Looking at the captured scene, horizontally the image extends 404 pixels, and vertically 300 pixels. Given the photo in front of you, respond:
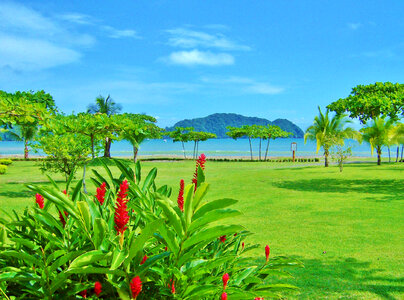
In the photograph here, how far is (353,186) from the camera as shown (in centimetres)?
1675

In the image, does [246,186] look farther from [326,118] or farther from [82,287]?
[326,118]

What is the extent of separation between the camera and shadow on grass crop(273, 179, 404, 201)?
14.7 meters

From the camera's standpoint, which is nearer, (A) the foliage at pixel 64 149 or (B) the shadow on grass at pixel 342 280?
(B) the shadow on grass at pixel 342 280

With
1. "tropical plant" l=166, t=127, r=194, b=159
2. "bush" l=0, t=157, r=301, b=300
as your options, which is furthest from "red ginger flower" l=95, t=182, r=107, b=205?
"tropical plant" l=166, t=127, r=194, b=159

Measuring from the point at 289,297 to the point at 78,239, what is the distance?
3737mm

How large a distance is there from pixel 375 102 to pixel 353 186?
4.44 m

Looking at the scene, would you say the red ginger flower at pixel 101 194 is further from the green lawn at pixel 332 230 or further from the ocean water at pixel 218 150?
the ocean water at pixel 218 150

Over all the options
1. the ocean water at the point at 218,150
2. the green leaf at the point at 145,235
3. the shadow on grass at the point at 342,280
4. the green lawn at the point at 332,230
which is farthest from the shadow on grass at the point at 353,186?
the green leaf at the point at 145,235

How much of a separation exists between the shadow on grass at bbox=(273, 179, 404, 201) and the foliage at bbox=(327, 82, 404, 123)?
316 centimetres

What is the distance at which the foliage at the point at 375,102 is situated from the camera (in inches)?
542

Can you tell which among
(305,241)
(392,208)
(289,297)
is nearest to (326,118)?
(392,208)

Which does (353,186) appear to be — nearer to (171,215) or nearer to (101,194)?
(101,194)

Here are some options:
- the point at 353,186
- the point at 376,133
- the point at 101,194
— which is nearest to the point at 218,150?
the point at 376,133

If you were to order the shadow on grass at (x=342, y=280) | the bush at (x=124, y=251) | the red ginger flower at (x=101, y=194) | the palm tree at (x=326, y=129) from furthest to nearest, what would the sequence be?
the palm tree at (x=326, y=129), the shadow on grass at (x=342, y=280), the red ginger flower at (x=101, y=194), the bush at (x=124, y=251)
